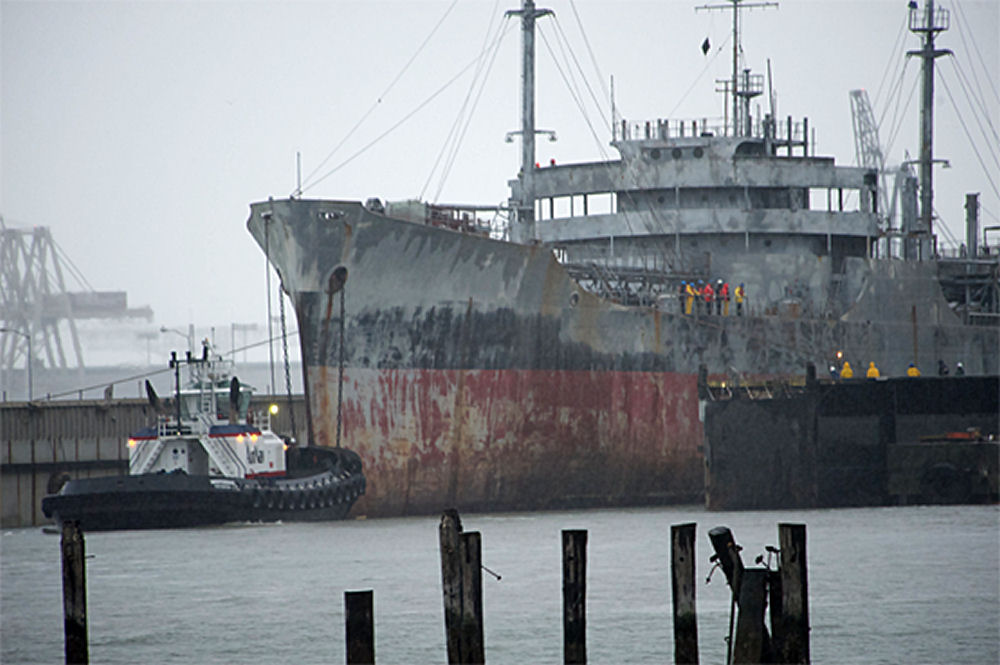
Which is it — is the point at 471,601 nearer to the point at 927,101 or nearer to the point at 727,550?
the point at 727,550

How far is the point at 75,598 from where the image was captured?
46.9 ft

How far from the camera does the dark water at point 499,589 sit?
17.6 meters

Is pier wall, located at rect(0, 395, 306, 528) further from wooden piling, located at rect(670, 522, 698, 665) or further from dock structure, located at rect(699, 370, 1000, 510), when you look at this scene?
wooden piling, located at rect(670, 522, 698, 665)

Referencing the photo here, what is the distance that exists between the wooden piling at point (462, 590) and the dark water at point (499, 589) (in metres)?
2.85

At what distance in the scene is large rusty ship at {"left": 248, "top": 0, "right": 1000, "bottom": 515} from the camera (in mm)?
29844

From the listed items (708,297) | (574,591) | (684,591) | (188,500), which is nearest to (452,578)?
(574,591)

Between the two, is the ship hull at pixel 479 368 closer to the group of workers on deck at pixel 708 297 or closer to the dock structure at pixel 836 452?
the group of workers on deck at pixel 708 297

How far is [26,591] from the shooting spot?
2264 cm

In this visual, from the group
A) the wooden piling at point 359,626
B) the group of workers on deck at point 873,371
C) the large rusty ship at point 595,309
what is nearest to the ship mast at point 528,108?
the large rusty ship at point 595,309

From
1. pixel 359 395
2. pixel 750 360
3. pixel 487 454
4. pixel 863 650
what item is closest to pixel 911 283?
pixel 750 360

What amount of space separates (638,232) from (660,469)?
6.70m

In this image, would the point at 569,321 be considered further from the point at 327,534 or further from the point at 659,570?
the point at 659,570

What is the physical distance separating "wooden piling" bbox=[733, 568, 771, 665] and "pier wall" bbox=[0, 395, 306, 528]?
2477 cm

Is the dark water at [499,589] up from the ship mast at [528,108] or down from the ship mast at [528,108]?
down
